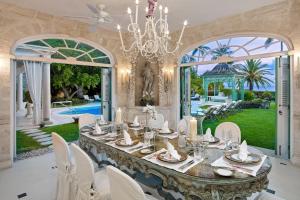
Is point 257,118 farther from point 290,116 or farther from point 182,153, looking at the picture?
point 182,153

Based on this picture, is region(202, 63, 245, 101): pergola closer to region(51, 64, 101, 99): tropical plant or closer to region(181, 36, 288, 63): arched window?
region(181, 36, 288, 63): arched window

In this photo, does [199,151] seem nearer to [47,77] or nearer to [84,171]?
[84,171]

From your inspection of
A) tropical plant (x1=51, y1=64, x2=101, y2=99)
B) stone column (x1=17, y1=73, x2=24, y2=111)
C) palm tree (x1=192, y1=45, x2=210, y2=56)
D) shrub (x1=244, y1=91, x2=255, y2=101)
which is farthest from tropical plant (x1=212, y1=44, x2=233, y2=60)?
tropical plant (x1=51, y1=64, x2=101, y2=99)

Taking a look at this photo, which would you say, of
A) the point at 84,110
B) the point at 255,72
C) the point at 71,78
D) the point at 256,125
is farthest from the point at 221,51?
the point at 71,78

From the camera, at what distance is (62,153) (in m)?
2.10

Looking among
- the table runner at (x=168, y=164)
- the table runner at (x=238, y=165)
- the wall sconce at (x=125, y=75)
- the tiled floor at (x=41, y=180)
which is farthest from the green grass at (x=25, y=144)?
the table runner at (x=238, y=165)

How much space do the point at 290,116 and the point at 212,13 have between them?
277 cm

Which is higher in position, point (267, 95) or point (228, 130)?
point (267, 95)

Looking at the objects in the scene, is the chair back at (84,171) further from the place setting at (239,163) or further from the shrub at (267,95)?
the shrub at (267,95)

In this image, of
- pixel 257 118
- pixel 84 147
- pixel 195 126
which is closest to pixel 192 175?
pixel 195 126

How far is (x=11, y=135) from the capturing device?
3.70m

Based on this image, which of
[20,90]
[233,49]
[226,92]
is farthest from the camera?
[226,92]

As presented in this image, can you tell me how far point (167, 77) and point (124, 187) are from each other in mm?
4470

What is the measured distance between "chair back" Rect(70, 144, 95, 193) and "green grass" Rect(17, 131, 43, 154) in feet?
11.5
